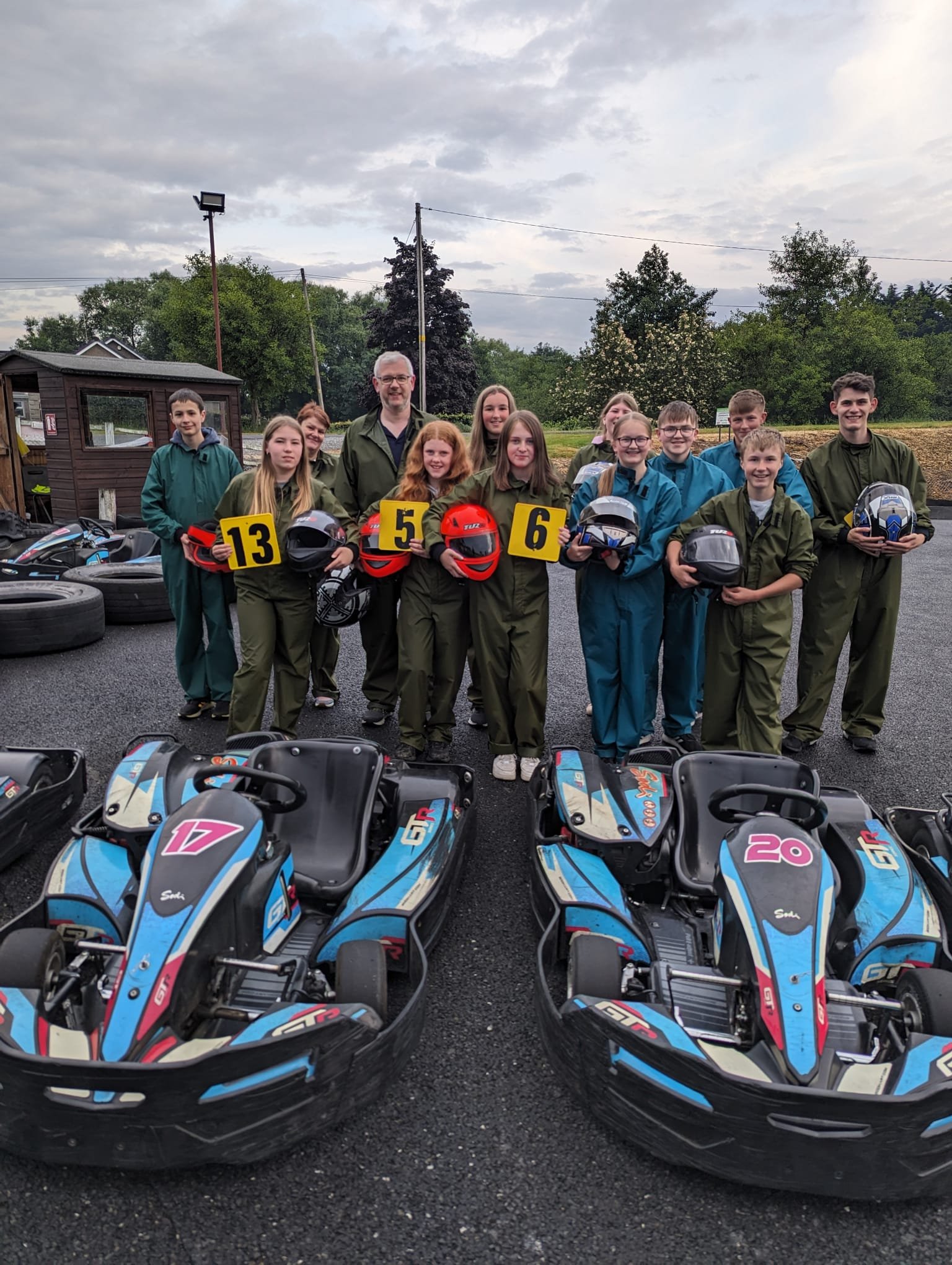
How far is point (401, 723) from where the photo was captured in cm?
496

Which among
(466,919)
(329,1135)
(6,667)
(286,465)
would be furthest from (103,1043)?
(6,667)

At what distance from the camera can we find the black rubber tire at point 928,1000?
2.38 meters

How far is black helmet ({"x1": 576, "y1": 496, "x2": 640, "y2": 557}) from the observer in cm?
445

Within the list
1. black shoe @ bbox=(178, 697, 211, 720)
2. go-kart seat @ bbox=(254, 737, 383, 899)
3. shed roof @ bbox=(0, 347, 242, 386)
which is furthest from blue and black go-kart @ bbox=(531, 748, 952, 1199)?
shed roof @ bbox=(0, 347, 242, 386)

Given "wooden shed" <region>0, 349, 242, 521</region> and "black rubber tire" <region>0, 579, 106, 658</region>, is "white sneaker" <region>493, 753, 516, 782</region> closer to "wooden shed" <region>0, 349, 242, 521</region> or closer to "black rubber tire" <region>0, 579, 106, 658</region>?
"black rubber tire" <region>0, 579, 106, 658</region>

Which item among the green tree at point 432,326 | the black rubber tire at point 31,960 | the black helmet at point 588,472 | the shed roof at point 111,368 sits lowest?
the black rubber tire at point 31,960

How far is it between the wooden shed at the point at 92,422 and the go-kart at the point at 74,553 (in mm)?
2667

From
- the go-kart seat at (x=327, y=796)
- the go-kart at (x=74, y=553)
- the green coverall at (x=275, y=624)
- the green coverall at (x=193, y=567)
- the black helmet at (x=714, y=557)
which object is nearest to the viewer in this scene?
the go-kart seat at (x=327, y=796)

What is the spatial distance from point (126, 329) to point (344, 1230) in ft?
333

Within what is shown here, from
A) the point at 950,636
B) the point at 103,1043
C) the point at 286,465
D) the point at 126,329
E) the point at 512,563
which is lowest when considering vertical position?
the point at 950,636

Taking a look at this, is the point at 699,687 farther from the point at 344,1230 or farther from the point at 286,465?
the point at 344,1230

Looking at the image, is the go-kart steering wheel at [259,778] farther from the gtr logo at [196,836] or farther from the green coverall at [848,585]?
the green coverall at [848,585]

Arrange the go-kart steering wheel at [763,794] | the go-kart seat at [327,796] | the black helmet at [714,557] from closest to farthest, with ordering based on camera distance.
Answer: the go-kart steering wheel at [763,794] < the go-kart seat at [327,796] < the black helmet at [714,557]

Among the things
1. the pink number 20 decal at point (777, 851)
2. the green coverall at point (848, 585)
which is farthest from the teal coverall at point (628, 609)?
the pink number 20 decal at point (777, 851)
